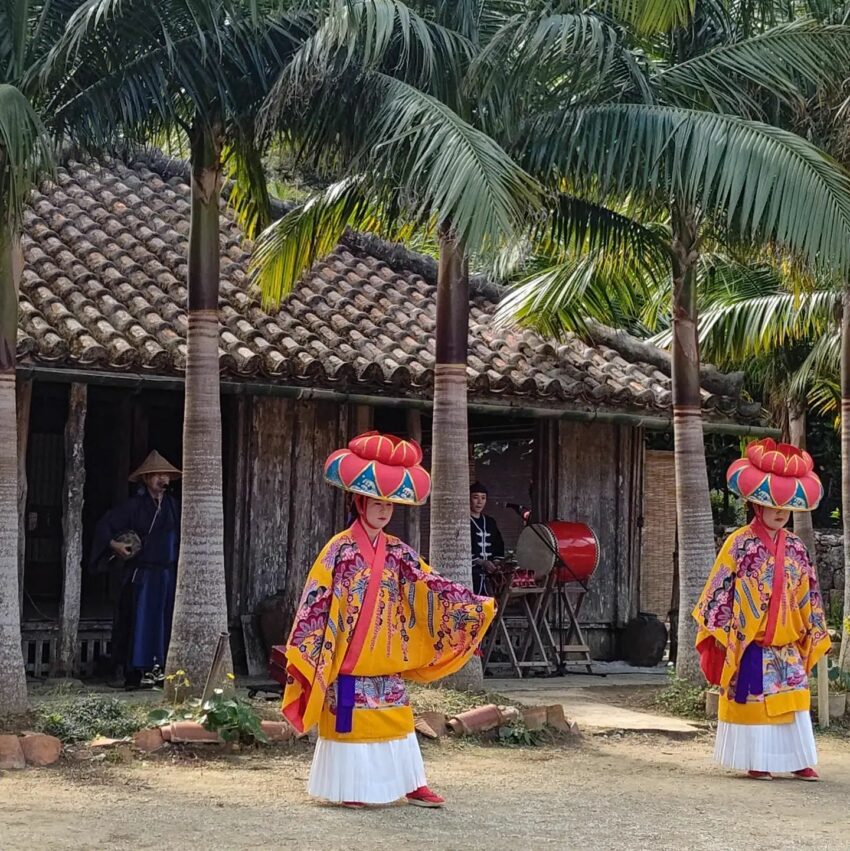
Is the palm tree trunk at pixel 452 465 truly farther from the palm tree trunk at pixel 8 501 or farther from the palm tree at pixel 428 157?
the palm tree trunk at pixel 8 501

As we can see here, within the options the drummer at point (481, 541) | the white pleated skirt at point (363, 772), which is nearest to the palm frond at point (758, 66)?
the drummer at point (481, 541)

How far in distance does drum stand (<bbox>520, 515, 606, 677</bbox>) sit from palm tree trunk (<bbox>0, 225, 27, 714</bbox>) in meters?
5.35

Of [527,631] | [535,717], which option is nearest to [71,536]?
[535,717]

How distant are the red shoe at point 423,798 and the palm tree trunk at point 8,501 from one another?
2511mm

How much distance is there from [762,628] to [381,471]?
265 cm

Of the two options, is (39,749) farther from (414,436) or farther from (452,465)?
(414,436)

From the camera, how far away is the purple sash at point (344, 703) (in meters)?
6.38

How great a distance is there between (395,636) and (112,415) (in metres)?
7.71

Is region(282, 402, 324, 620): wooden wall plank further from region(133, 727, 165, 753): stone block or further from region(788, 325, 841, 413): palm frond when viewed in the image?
region(788, 325, 841, 413): palm frond

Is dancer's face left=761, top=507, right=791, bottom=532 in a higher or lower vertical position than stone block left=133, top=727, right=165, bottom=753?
higher

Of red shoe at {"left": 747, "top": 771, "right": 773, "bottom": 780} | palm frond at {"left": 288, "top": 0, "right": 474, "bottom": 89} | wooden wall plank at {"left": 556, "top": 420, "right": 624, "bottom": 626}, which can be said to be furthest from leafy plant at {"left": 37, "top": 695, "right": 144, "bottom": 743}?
wooden wall plank at {"left": 556, "top": 420, "right": 624, "bottom": 626}

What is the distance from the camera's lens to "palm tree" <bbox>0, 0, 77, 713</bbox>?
7.43 metres

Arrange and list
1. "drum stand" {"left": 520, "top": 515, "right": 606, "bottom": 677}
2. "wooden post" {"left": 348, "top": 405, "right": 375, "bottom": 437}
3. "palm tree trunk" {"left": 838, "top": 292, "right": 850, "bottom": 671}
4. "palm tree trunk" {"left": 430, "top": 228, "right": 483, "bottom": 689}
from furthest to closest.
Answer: "drum stand" {"left": 520, "top": 515, "right": 606, "bottom": 677}
"wooden post" {"left": 348, "top": 405, "right": 375, "bottom": 437}
"palm tree trunk" {"left": 838, "top": 292, "right": 850, "bottom": 671}
"palm tree trunk" {"left": 430, "top": 228, "right": 483, "bottom": 689}

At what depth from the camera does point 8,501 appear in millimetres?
7855
